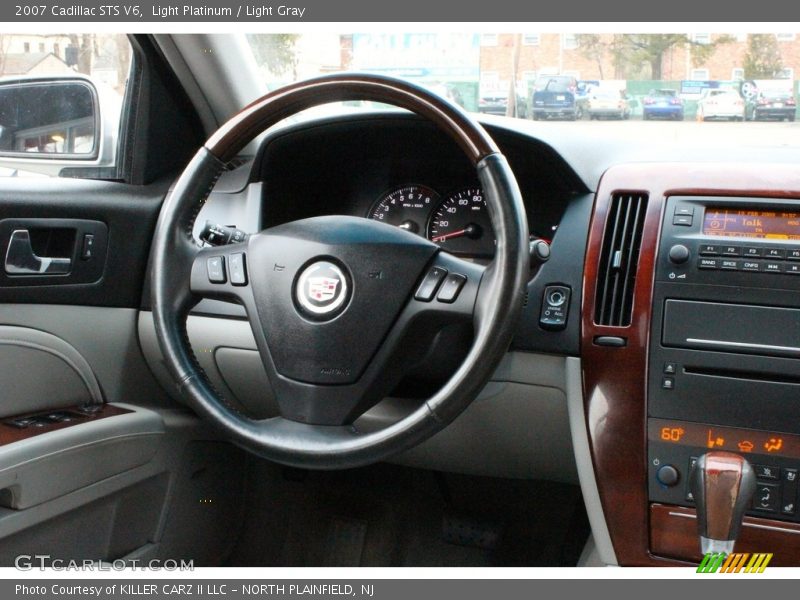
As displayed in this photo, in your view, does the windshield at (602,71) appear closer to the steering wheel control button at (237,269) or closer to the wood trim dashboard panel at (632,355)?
the wood trim dashboard panel at (632,355)

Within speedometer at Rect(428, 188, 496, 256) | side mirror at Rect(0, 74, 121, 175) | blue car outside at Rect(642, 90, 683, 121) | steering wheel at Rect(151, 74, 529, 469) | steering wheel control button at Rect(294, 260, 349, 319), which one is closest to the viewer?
steering wheel at Rect(151, 74, 529, 469)

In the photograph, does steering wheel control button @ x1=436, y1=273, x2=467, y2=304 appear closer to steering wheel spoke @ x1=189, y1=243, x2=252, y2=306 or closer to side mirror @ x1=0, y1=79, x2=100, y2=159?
steering wheel spoke @ x1=189, y1=243, x2=252, y2=306

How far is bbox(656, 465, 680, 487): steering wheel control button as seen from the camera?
5.14ft

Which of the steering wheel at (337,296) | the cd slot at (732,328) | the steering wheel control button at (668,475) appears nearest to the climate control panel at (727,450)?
the steering wheel control button at (668,475)

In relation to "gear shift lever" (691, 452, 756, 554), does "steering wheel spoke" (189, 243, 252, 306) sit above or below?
above

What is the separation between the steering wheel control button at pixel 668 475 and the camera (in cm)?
157

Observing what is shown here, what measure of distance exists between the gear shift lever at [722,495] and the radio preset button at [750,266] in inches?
12.7

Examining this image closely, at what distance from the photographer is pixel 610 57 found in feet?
5.61

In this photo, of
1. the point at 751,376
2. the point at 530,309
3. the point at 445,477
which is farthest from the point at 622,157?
the point at 445,477

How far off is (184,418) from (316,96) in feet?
3.40

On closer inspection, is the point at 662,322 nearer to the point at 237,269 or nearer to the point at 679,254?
the point at 679,254

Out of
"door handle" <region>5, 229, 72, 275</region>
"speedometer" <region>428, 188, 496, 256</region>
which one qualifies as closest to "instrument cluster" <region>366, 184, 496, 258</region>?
"speedometer" <region>428, 188, 496, 256</region>

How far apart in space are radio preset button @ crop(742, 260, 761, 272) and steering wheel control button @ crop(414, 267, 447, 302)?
1.74 feet

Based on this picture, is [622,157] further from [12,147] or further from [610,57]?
[12,147]
